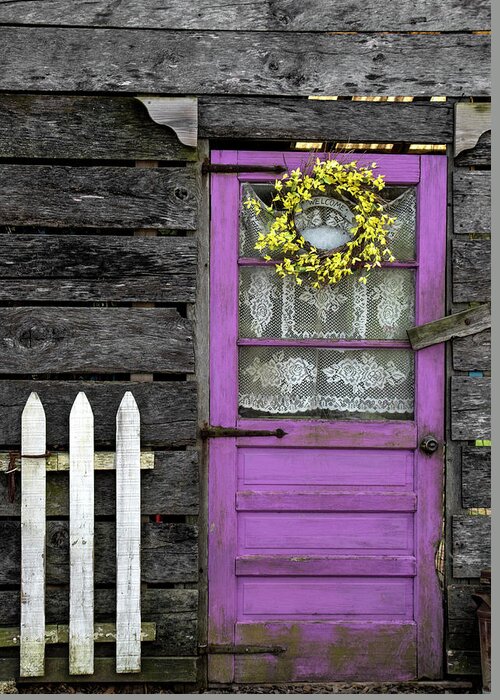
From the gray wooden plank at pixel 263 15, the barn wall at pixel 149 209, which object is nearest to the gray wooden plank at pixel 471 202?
the barn wall at pixel 149 209

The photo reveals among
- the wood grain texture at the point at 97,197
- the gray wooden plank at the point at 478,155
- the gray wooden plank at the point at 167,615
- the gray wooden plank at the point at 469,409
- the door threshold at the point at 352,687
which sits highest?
the gray wooden plank at the point at 478,155

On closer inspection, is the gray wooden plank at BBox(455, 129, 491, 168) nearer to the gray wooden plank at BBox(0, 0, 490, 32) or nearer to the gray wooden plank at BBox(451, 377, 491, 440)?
the gray wooden plank at BBox(0, 0, 490, 32)

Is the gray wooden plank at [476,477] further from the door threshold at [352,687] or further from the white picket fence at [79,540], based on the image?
the white picket fence at [79,540]

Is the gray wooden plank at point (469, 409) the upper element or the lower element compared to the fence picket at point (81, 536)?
upper

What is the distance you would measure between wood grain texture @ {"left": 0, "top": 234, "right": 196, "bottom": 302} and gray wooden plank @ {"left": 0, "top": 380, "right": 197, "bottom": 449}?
17.6 inches

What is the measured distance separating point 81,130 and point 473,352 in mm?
2368

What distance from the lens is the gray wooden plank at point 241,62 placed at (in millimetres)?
4512

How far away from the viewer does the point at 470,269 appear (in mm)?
4645

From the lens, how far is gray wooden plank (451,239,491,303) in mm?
4637

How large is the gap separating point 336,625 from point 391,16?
127 inches

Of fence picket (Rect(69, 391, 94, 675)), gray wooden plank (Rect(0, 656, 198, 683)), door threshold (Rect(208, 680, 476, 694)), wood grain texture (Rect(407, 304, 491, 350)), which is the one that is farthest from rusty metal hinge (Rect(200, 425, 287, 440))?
door threshold (Rect(208, 680, 476, 694))

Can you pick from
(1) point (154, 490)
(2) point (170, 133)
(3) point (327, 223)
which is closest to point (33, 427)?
(1) point (154, 490)

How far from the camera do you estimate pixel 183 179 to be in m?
4.56

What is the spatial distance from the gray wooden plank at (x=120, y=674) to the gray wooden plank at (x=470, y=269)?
7.82 feet
